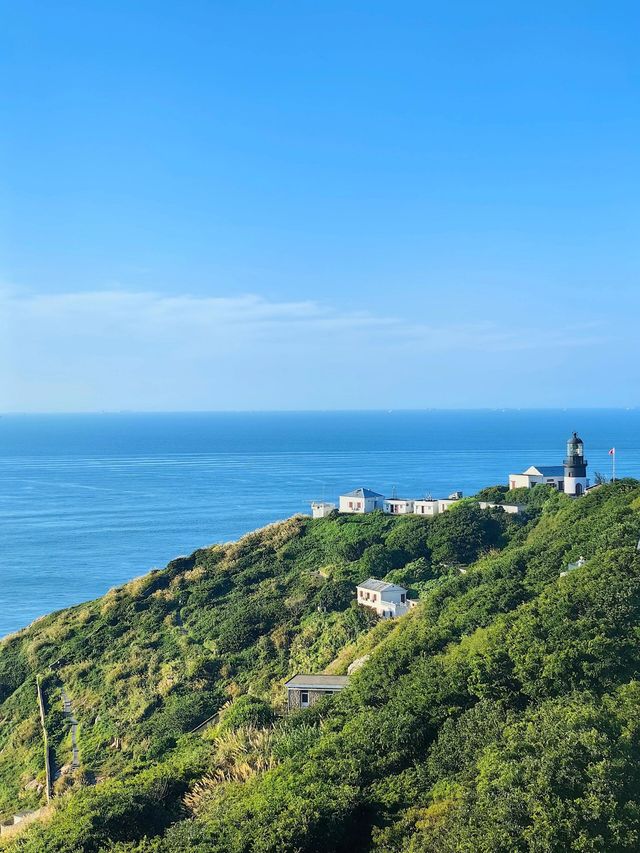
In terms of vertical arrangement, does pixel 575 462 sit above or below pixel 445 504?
above

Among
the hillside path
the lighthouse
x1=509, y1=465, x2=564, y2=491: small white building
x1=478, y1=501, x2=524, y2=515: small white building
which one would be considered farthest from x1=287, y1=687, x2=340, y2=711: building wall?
x1=509, y1=465, x2=564, y2=491: small white building

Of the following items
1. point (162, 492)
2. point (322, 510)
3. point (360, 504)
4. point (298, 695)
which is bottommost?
point (162, 492)

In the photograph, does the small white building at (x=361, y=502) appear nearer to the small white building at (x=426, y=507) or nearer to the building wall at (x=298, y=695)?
the small white building at (x=426, y=507)

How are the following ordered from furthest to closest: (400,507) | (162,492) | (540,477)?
(162,492), (400,507), (540,477)

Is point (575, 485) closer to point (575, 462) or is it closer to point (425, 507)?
point (575, 462)

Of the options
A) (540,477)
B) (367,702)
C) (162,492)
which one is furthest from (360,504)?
(162,492)

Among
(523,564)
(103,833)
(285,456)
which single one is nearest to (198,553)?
(523,564)

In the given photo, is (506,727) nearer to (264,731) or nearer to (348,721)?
(348,721)
